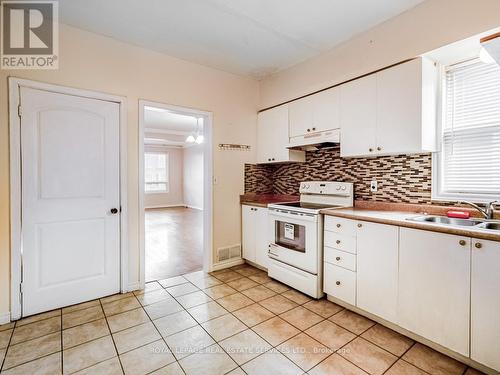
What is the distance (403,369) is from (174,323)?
1693 mm

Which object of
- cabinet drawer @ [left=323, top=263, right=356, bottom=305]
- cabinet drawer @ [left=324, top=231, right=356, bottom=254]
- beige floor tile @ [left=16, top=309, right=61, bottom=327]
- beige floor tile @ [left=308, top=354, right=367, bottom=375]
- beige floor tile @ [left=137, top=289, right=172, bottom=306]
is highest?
cabinet drawer @ [left=324, top=231, right=356, bottom=254]

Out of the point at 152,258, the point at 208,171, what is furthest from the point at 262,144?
the point at 152,258

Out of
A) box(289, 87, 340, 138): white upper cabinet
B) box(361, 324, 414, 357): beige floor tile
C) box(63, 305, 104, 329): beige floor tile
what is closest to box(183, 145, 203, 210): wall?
box(289, 87, 340, 138): white upper cabinet

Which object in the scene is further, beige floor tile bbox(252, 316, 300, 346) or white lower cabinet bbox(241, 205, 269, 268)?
white lower cabinet bbox(241, 205, 269, 268)

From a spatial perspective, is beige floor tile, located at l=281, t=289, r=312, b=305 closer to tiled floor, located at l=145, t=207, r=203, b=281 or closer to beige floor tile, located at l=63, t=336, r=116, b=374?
tiled floor, located at l=145, t=207, r=203, b=281

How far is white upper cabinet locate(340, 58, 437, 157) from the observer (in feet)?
7.12

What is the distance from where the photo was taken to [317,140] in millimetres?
2910

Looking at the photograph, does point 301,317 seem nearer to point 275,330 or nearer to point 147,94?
point 275,330

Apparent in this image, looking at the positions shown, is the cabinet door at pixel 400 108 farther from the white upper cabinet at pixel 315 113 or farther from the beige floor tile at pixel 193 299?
the beige floor tile at pixel 193 299

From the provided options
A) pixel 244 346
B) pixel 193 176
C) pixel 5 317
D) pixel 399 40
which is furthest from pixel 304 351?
pixel 193 176

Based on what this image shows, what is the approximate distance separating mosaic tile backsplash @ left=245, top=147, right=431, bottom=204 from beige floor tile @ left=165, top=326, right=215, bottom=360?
6.69 feet

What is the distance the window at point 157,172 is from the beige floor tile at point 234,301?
25.3ft

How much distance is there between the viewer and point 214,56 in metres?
3.06

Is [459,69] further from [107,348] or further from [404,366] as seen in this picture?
[107,348]
